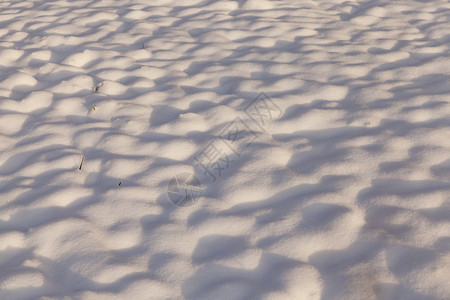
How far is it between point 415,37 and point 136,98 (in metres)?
1.92

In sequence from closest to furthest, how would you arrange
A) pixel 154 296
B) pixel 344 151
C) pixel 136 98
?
pixel 154 296 < pixel 344 151 < pixel 136 98

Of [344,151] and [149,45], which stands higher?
[149,45]

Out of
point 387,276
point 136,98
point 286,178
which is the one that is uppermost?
point 136,98

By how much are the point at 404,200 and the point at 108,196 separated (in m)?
1.18

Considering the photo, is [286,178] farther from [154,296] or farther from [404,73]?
[404,73]

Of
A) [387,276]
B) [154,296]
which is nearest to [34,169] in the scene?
[154,296]

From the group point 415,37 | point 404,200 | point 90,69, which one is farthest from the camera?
point 415,37

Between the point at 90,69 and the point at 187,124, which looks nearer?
the point at 187,124

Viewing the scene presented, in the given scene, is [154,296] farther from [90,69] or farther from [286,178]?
[90,69]

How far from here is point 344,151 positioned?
2051 mm

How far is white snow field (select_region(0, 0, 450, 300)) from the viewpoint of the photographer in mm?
1552

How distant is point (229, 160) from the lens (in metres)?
2.09

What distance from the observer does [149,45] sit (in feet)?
10.4

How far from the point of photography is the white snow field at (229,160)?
155 cm
